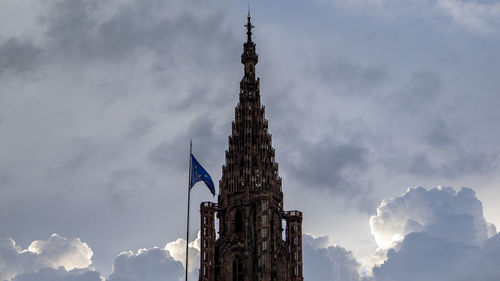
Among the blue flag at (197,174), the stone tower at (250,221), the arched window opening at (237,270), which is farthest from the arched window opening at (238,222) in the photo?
the blue flag at (197,174)

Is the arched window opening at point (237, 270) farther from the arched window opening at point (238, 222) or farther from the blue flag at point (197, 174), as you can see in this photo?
the blue flag at point (197, 174)

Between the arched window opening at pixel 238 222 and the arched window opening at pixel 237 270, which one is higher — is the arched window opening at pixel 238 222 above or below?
above

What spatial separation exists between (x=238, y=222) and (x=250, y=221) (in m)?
3.02

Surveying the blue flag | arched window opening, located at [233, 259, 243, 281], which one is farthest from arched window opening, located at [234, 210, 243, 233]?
the blue flag

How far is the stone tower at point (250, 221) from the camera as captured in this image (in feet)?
466

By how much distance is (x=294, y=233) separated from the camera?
149 metres

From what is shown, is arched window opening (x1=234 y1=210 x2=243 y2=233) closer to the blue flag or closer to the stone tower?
the stone tower

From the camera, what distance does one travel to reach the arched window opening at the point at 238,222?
14600 centimetres

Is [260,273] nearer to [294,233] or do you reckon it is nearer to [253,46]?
[294,233]

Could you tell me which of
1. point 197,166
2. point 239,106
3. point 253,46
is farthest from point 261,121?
point 197,166

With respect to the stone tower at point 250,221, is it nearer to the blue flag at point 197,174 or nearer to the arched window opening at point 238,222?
the arched window opening at point 238,222

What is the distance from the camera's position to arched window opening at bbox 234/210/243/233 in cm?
14600

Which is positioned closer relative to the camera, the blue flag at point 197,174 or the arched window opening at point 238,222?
the blue flag at point 197,174

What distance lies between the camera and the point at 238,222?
14688 centimetres
